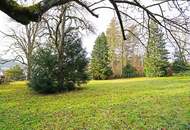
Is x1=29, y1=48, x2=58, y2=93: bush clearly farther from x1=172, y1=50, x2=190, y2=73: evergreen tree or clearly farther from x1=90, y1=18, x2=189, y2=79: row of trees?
x1=90, y1=18, x2=189, y2=79: row of trees

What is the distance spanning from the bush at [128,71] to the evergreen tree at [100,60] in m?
3.65

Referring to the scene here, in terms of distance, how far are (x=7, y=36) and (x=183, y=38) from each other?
1603 inches

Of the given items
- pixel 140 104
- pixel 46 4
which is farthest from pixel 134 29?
pixel 140 104

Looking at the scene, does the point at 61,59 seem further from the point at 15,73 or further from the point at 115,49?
the point at 115,49

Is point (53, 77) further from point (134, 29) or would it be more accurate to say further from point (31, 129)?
point (134, 29)

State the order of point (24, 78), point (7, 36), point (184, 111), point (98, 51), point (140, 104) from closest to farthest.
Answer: point (184, 111) → point (140, 104) → point (7, 36) → point (24, 78) → point (98, 51)

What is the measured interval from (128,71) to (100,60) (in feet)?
19.5

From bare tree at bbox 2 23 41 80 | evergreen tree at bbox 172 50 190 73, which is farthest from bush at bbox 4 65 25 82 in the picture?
evergreen tree at bbox 172 50 190 73

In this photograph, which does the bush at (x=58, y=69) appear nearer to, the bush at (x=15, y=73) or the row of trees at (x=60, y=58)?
the row of trees at (x=60, y=58)

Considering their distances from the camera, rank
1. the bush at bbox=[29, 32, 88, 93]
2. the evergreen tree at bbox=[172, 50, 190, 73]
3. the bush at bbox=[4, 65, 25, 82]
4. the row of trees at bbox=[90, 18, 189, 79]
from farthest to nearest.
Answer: the row of trees at bbox=[90, 18, 189, 79]
the bush at bbox=[4, 65, 25, 82]
the bush at bbox=[29, 32, 88, 93]
the evergreen tree at bbox=[172, 50, 190, 73]

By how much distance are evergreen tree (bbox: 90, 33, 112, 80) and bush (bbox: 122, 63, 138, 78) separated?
3.65 meters

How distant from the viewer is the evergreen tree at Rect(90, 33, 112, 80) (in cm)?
5509

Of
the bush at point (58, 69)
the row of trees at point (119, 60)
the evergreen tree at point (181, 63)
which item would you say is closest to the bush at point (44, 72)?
the bush at point (58, 69)

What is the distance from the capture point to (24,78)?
51656 mm
